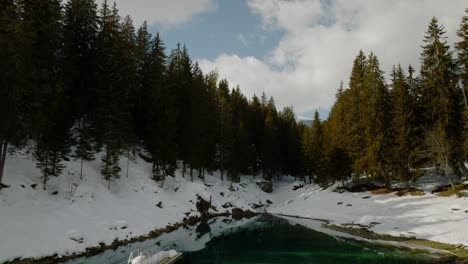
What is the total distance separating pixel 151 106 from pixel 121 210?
2015cm

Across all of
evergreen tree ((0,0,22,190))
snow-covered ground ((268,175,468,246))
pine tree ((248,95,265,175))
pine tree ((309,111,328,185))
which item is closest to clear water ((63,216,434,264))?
snow-covered ground ((268,175,468,246))

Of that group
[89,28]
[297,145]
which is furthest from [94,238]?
[297,145]

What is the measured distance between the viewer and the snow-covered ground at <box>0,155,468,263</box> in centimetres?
2361

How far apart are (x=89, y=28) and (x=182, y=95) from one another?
54.9 feet

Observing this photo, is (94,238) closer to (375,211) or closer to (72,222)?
(72,222)

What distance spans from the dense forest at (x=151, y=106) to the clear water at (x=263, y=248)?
10886mm

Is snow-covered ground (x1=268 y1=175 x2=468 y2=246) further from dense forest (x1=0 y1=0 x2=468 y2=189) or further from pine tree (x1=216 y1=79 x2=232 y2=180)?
pine tree (x1=216 y1=79 x2=232 y2=180)

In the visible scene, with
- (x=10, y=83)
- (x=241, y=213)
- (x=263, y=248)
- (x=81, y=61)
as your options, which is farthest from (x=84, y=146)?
(x=241, y=213)

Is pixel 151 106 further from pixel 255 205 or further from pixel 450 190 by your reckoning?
pixel 450 190

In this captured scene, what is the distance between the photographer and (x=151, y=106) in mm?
50375

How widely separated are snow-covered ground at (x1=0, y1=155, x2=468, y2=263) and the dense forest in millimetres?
1682

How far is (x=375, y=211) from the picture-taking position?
40469 millimetres

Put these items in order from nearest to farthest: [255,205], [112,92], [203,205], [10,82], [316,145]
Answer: [10,82]
[112,92]
[203,205]
[255,205]
[316,145]

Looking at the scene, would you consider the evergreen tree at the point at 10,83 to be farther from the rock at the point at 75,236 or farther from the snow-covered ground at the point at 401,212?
the snow-covered ground at the point at 401,212
